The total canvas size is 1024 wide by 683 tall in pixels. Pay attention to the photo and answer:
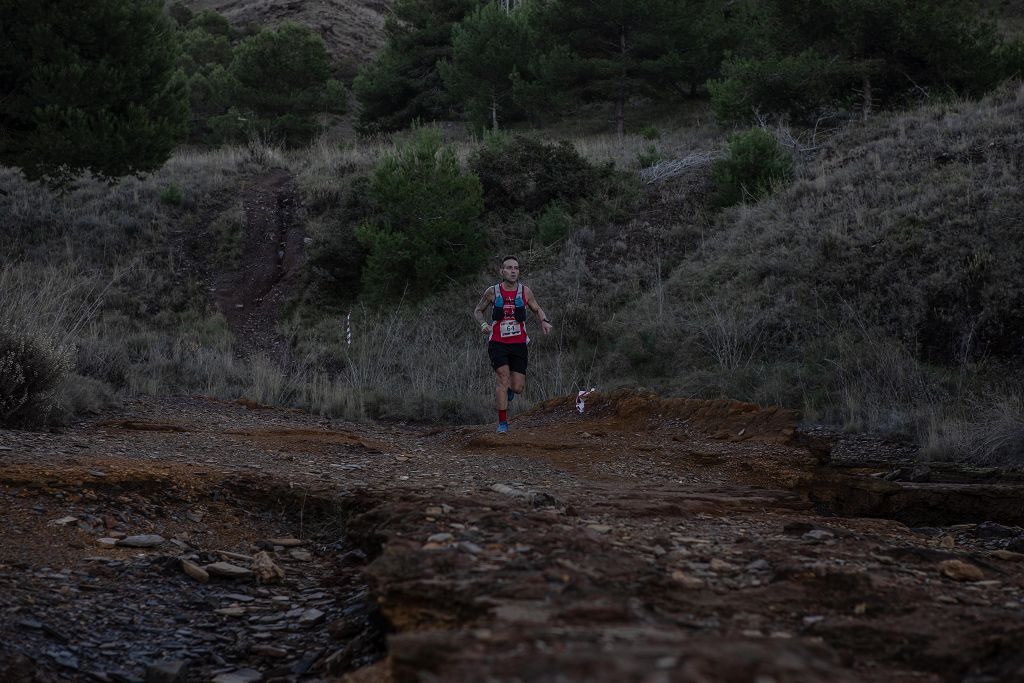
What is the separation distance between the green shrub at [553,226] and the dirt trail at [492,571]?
11.9 m

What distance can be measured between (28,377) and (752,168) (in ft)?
47.1

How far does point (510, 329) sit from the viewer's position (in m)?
9.33

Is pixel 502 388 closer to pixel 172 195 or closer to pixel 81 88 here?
pixel 81 88

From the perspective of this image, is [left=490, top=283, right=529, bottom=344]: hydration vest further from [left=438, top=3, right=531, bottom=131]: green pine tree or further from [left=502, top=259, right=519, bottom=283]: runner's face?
[left=438, top=3, right=531, bottom=131]: green pine tree

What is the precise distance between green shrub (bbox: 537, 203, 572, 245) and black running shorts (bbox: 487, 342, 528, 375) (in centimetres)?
927

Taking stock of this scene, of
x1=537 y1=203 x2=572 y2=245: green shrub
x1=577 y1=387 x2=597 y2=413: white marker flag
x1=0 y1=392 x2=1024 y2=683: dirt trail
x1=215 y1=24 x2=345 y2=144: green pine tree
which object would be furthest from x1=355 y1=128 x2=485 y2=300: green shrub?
x1=215 y1=24 x2=345 y2=144: green pine tree

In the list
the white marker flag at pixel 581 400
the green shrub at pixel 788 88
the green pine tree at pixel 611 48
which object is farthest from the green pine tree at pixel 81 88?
the green shrub at pixel 788 88

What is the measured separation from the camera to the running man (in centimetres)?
927

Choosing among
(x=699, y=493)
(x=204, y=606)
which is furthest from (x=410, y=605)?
(x=699, y=493)

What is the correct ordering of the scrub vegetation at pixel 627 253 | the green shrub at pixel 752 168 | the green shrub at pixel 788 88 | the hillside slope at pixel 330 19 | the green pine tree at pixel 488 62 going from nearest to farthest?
the scrub vegetation at pixel 627 253 → the green shrub at pixel 752 168 → the green shrub at pixel 788 88 → the green pine tree at pixel 488 62 → the hillside slope at pixel 330 19

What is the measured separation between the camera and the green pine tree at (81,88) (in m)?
16.1

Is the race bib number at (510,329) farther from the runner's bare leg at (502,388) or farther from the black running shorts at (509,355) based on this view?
the runner's bare leg at (502,388)

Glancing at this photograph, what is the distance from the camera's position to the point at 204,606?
3857mm

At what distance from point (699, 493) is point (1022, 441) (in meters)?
3.76
